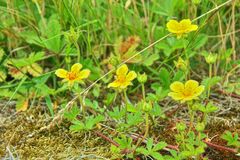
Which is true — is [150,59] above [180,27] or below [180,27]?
below

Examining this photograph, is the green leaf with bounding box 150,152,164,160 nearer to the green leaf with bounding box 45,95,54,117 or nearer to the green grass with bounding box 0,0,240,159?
the green grass with bounding box 0,0,240,159

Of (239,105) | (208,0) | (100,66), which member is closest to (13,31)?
(100,66)

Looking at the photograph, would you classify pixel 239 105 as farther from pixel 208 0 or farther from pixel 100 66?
pixel 100 66

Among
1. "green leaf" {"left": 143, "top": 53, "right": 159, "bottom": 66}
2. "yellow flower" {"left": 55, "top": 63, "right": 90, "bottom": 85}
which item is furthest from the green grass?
"yellow flower" {"left": 55, "top": 63, "right": 90, "bottom": 85}

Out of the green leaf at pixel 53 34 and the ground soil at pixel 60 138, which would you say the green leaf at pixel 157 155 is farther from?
the green leaf at pixel 53 34

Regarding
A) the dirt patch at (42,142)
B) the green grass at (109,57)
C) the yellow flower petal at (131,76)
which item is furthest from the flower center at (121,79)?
the dirt patch at (42,142)

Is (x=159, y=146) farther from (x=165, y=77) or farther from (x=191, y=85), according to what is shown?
(x=165, y=77)

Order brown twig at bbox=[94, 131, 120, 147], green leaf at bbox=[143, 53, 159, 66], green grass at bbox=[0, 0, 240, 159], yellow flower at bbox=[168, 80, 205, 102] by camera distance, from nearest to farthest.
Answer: yellow flower at bbox=[168, 80, 205, 102] < brown twig at bbox=[94, 131, 120, 147] < green grass at bbox=[0, 0, 240, 159] < green leaf at bbox=[143, 53, 159, 66]

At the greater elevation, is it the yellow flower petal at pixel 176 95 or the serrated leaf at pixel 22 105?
the yellow flower petal at pixel 176 95

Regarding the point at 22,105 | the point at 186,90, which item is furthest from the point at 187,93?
the point at 22,105

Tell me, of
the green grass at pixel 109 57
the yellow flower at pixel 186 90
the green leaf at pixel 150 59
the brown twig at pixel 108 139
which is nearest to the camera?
the yellow flower at pixel 186 90

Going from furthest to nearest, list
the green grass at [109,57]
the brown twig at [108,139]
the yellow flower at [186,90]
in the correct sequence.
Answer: the green grass at [109,57] < the brown twig at [108,139] < the yellow flower at [186,90]
